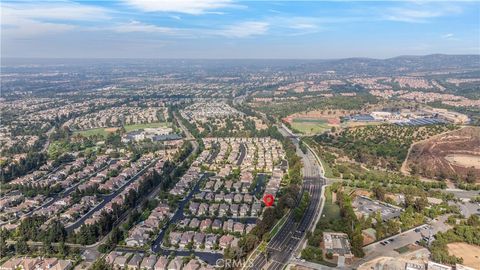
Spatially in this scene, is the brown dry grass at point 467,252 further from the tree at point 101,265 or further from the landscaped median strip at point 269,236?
the tree at point 101,265

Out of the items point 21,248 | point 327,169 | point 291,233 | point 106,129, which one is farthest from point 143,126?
point 291,233

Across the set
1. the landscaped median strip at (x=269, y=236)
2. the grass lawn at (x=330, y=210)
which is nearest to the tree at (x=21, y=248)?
the landscaped median strip at (x=269, y=236)

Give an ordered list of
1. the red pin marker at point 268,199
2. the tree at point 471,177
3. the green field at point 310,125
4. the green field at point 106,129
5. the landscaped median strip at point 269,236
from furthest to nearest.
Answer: the green field at point 310,125, the green field at point 106,129, the tree at point 471,177, the red pin marker at point 268,199, the landscaped median strip at point 269,236

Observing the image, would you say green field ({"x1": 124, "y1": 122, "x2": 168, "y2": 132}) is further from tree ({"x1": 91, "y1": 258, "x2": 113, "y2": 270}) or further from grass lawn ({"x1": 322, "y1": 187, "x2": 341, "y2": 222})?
tree ({"x1": 91, "y1": 258, "x2": 113, "y2": 270})

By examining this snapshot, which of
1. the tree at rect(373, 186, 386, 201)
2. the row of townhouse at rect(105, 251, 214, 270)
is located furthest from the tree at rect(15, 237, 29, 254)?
the tree at rect(373, 186, 386, 201)

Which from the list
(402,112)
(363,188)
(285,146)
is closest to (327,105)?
(402,112)

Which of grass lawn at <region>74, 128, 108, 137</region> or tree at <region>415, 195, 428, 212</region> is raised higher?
tree at <region>415, 195, 428, 212</region>
